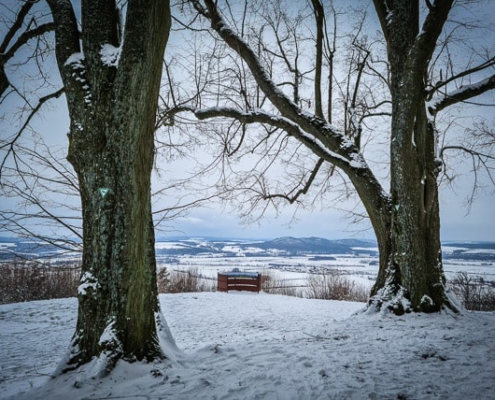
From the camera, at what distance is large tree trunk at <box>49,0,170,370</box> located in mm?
2885

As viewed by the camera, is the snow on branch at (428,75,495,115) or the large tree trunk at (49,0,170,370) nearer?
the large tree trunk at (49,0,170,370)

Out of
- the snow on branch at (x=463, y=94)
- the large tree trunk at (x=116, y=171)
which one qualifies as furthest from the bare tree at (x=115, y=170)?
the snow on branch at (x=463, y=94)

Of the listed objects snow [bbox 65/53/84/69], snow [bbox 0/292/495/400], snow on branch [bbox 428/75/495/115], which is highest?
snow on branch [bbox 428/75/495/115]

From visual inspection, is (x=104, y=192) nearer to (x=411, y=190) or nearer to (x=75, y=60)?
(x=75, y=60)

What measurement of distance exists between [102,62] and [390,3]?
6439 millimetres

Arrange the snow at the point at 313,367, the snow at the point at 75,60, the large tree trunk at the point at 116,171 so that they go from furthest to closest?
the snow at the point at 75,60
the large tree trunk at the point at 116,171
the snow at the point at 313,367

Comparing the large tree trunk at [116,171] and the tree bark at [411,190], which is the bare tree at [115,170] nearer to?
the large tree trunk at [116,171]

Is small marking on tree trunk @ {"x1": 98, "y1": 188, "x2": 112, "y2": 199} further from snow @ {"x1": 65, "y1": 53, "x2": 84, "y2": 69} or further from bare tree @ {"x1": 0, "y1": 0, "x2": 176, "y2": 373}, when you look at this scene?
snow @ {"x1": 65, "y1": 53, "x2": 84, "y2": 69}

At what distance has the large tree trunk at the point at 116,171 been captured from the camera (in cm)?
288

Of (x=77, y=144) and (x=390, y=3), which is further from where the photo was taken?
(x=390, y=3)

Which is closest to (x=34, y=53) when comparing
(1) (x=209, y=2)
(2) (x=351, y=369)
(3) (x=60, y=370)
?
(1) (x=209, y=2)

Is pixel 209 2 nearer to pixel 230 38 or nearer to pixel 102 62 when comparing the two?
pixel 230 38

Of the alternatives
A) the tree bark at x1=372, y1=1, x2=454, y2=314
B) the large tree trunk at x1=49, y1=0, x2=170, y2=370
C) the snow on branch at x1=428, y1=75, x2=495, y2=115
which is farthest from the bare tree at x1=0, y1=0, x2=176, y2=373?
the snow on branch at x1=428, y1=75, x2=495, y2=115

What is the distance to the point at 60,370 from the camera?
2771 mm
